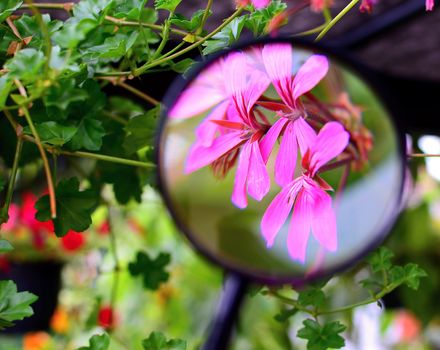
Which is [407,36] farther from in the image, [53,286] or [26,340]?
[26,340]

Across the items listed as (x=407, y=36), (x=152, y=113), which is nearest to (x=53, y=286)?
(x=407, y=36)

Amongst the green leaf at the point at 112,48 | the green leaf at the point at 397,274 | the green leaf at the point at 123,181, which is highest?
the green leaf at the point at 112,48

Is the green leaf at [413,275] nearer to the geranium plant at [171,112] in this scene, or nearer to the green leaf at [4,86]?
the geranium plant at [171,112]

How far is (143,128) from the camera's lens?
0.41m

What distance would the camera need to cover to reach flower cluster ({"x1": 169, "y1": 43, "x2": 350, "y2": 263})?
0.95ft

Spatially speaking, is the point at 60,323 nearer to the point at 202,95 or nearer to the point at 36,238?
the point at 36,238

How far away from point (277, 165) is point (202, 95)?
0.04 metres

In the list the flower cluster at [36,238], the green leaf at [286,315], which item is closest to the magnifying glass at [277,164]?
the green leaf at [286,315]

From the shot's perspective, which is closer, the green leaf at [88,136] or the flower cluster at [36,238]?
the green leaf at [88,136]

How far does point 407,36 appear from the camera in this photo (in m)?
0.77

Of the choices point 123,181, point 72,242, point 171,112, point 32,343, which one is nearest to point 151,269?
point 123,181

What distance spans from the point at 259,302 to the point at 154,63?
943 mm

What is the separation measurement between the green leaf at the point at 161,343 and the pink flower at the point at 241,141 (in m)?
0.09

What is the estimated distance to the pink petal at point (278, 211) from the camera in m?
0.29
